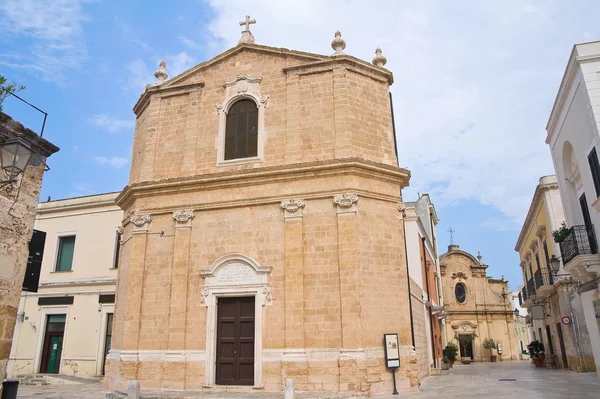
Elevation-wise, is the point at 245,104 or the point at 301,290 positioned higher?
the point at 245,104

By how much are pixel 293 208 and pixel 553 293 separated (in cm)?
1571

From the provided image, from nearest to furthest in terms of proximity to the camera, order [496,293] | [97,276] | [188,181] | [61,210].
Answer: [188,181]
[97,276]
[61,210]
[496,293]

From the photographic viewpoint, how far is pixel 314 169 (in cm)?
1297

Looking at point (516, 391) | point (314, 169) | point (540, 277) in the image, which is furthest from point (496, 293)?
point (314, 169)

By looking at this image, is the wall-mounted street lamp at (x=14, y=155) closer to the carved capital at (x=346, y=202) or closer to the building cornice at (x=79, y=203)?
the carved capital at (x=346, y=202)

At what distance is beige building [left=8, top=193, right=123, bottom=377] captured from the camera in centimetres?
1988

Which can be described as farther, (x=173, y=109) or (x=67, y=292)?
(x=67, y=292)

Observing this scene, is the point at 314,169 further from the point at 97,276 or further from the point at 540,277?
the point at 540,277

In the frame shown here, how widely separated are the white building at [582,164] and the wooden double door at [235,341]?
8953 millimetres

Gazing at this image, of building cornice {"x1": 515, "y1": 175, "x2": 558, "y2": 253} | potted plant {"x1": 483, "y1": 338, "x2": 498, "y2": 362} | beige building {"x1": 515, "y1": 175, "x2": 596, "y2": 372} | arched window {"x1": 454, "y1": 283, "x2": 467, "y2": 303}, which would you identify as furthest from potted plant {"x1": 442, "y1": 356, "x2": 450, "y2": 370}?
arched window {"x1": 454, "y1": 283, "x2": 467, "y2": 303}

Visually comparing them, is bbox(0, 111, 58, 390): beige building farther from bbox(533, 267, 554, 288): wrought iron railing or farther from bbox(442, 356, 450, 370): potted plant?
bbox(442, 356, 450, 370): potted plant

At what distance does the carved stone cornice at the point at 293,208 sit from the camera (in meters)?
12.9

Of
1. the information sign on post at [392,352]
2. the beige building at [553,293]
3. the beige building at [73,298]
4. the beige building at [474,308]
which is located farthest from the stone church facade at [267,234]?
the beige building at [474,308]

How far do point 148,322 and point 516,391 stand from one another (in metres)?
10.0
